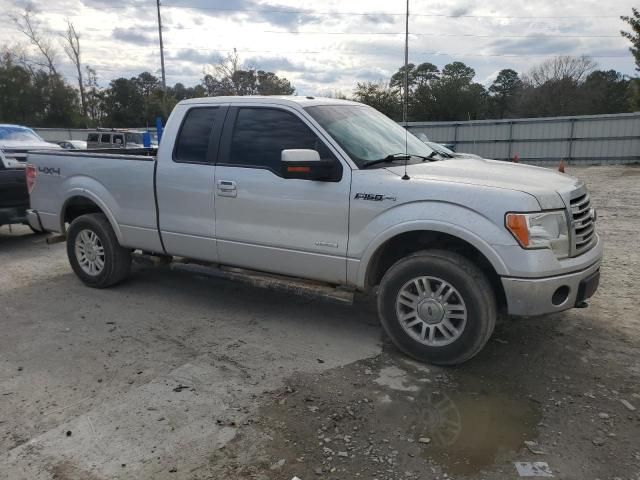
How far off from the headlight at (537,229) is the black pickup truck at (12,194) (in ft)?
24.9

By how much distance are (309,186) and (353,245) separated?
63 cm

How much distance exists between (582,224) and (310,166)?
2134mm

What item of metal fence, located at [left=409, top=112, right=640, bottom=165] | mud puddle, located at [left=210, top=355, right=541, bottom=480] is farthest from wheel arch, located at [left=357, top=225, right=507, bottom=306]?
metal fence, located at [left=409, top=112, right=640, bottom=165]

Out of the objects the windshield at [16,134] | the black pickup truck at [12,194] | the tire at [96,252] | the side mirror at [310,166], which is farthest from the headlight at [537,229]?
the windshield at [16,134]

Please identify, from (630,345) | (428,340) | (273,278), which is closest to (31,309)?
(273,278)

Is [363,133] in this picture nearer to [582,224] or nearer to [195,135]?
[195,135]

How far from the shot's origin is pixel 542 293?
11.9 ft

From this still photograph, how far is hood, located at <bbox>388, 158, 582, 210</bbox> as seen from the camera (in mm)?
3742

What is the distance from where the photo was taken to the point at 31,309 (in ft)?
18.0

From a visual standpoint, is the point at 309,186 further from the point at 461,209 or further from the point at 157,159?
the point at 157,159

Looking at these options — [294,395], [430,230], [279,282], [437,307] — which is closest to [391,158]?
[430,230]

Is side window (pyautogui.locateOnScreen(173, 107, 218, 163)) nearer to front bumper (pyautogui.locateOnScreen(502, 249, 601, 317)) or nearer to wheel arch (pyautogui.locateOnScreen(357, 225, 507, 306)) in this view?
wheel arch (pyautogui.locateOnScreen(357, 225, 507, 306))

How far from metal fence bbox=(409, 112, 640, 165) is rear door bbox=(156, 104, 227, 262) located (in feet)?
76.0

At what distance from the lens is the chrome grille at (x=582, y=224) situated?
387 cm
